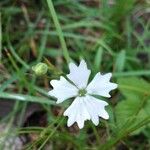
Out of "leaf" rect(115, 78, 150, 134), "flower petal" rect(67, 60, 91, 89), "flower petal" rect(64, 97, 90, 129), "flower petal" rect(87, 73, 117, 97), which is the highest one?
"leaf" rect(115, 78, 150, 134)

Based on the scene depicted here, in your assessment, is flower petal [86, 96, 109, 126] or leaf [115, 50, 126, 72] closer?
flower petal [86, 96, 109, 126]

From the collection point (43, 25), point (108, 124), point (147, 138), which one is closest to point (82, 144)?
point (108, 124)

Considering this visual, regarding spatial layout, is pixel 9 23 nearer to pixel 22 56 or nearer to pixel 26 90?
pixel 22 56

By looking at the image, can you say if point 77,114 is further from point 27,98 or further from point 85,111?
point 27,98

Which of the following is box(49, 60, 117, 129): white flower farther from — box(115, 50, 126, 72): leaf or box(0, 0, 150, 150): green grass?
box(115, 50, 126, 72): leaf

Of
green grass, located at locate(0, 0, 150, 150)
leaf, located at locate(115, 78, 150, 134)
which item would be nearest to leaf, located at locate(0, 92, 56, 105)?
green grass, located at locate(0, 0, 150, 150)
